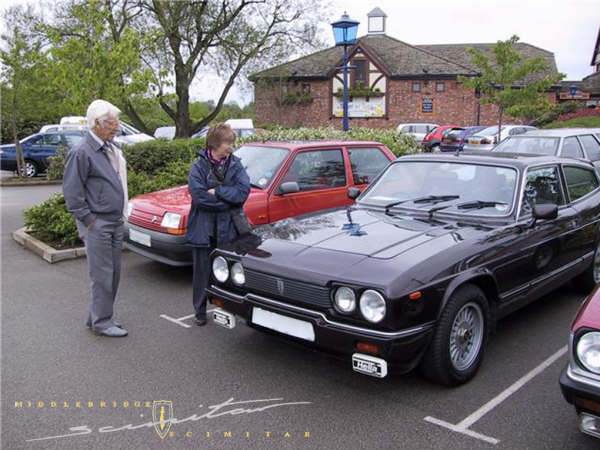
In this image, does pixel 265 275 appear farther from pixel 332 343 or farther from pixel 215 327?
pixel 215 327

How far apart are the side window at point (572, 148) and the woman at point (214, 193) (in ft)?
27.8

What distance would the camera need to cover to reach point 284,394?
366 cm

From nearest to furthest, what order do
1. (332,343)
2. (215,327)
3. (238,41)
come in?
(332,343), (215,327), (238,41)

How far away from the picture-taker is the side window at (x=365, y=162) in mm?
7230

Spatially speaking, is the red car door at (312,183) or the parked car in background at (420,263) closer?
the parked car in background at (420,263)

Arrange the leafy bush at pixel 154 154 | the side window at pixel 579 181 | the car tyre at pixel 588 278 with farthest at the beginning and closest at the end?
the leafy bush at pixel 154 154 < the car tyre at pixel 588 278 < the side window at pixel 579 181

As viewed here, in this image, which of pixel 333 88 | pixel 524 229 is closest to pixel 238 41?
pixel 333 88

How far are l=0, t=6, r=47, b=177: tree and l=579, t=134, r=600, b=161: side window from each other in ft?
44.7

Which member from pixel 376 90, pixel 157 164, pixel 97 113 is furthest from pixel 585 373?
pixel 376 90

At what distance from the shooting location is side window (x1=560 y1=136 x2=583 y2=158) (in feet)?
35.8

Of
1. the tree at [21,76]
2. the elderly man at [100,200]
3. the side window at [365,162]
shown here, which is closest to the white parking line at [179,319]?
the elderly man at [100,200]

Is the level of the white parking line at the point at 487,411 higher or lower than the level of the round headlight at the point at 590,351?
lower

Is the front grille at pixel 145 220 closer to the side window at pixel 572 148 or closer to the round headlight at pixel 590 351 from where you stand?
the round headlight at pixel 590 351

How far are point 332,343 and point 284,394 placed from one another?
57 centimetres
